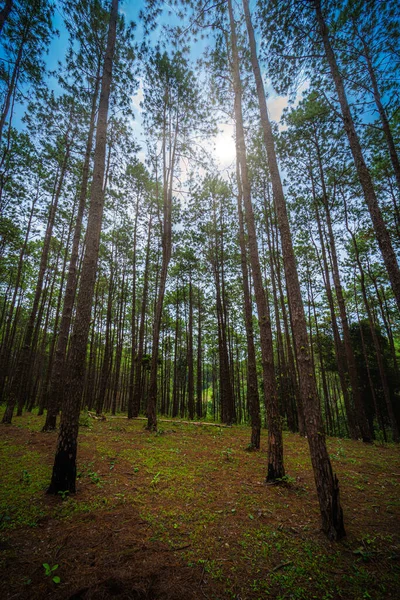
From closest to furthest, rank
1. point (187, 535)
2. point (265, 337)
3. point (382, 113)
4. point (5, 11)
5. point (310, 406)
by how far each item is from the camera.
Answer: point (187, 535) → point (310, 406) → point (5, 11) → point (265, 337) → point (382, 113)

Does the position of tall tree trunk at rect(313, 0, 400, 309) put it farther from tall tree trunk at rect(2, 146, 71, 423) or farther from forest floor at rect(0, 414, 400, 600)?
tall tree trunk at rect(2, 146, 71, 423)

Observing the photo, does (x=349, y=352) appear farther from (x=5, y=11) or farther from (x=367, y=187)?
(x=5, y=11)

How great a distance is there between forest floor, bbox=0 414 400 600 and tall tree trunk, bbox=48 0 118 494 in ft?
1.37

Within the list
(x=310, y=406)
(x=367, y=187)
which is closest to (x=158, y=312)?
(x=310, y=406)

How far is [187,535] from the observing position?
3324 mm

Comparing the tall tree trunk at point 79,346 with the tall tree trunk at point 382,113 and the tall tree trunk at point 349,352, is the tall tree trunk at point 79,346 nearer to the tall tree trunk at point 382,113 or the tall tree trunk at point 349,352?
the tall tree trunk at point 382,113

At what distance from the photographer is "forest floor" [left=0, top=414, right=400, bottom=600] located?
8.18 feet

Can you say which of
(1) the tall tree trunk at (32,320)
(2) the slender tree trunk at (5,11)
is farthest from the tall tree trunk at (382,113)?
(1) the tall tree trunk at (32,320)

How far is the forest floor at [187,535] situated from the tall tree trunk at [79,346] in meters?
0.42

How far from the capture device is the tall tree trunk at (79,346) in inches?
168

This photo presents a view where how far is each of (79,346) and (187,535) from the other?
3.63 meters

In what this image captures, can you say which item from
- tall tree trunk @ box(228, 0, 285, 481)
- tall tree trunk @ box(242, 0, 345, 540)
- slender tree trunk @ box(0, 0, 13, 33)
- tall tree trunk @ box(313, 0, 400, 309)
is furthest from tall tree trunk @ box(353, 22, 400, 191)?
slender tree trunk @ box(0, 0, 13, 33)

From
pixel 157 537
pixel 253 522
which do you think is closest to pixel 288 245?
pixel 253 522

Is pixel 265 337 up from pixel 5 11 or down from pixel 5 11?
down
